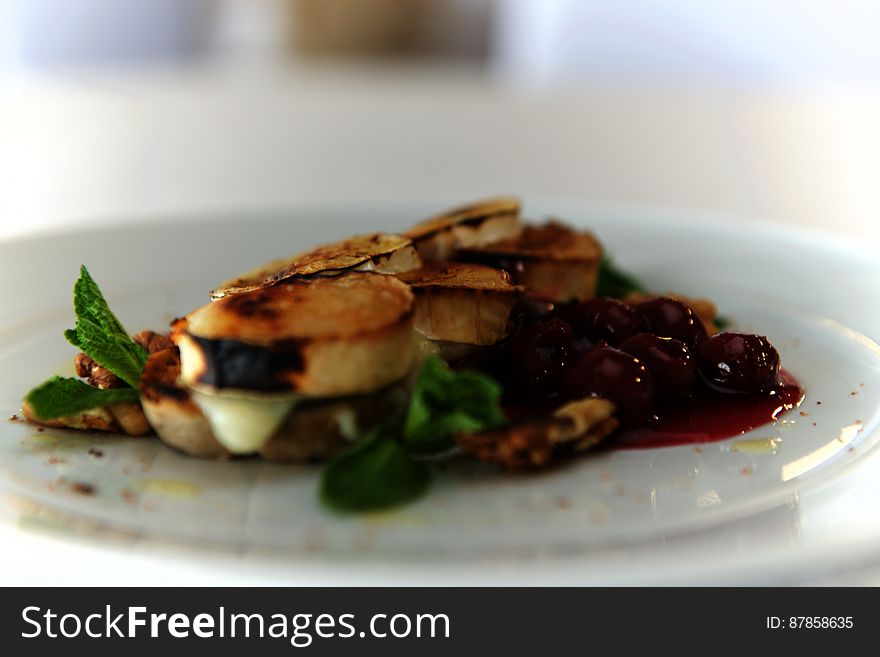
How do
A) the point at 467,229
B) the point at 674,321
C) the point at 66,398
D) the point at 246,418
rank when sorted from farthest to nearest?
1. the point at 467,229
2. the point at 674,321
3. the point at 66,398
4. the point at 246,418

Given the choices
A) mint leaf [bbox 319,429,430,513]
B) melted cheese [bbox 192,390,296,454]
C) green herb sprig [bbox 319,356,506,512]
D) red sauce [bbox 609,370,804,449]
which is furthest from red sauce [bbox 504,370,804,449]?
melted cheese [bbox 192,390,296,454]

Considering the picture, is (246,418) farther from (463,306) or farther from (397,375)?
(463,306)

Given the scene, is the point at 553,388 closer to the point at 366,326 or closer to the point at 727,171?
the point at 366,326

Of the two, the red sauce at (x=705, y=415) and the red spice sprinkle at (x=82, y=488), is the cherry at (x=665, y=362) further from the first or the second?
the red spice sprinkle at (x=82, y=488)

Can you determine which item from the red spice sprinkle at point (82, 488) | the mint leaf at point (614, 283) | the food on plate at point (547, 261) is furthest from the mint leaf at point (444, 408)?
the mint leaf at point (614, 283)

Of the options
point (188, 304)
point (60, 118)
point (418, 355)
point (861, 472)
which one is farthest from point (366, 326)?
point (60, 118)

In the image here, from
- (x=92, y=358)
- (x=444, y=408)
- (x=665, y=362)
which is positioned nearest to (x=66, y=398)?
(x=92, y=358)
